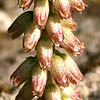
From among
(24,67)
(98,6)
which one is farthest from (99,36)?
(24,67)

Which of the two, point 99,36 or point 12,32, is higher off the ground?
point 12,32

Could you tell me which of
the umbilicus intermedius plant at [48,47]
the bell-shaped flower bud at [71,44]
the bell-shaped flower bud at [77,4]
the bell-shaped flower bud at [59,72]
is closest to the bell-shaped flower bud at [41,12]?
the umbilicus intermedius plant at [48,47]

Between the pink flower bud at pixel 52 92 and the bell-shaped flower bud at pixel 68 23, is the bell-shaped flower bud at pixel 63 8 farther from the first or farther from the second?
the pink flower bud at pixel 52 92

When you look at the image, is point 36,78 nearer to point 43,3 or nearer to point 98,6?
point 43,3

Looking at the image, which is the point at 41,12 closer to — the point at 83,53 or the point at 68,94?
the point at 68,94

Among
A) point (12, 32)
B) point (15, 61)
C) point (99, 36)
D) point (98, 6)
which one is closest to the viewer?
→ point (12, 32)

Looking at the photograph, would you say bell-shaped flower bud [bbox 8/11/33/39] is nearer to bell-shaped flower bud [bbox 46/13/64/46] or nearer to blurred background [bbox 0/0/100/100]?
bell-shaped flower bud [bbox 46/13/64/46]

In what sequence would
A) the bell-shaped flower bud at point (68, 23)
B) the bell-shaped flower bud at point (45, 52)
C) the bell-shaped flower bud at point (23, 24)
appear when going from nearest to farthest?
the bell-shaped flower bud at point (45, 52)
the bell-shaped flower bud at point (23, 24)
the bell-shaped flower bud at point (68, 23)
